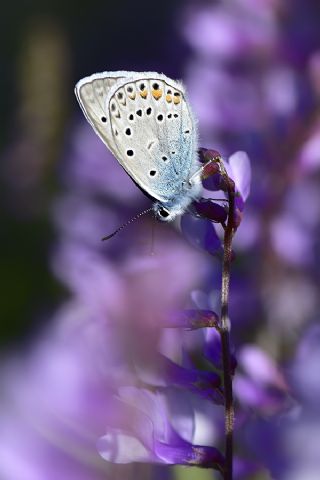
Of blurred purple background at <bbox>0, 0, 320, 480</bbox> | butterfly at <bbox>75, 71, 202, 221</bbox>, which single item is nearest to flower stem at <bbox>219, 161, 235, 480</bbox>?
blurred purple background at <bbox>0, 0, 320, 480</bbox>

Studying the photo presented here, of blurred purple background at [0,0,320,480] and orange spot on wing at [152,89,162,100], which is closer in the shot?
blurred purple background at [0,0,320,480]

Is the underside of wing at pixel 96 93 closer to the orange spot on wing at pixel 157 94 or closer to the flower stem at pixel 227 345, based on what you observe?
the orange spot on wing at pixel 157 94

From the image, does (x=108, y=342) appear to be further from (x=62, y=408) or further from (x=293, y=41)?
(x=293, y=41)

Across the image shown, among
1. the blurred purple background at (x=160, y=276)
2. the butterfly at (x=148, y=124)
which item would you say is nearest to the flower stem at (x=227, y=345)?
the blurred purple background at (x=160, y=276)

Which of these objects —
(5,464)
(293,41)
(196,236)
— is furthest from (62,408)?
(293,41)

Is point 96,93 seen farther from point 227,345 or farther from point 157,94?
point 227,345

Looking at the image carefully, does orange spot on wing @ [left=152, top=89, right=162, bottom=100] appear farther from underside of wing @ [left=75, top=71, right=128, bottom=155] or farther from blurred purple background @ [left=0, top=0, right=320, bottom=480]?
blurred purple background @ [left=0, top=0, right=320, bottom=480]

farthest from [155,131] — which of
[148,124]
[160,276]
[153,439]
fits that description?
[153,439]
